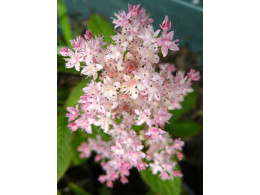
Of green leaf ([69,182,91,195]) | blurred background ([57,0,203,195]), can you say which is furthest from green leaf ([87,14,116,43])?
green leaf ([69,182,91,195])

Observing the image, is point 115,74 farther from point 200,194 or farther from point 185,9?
point 200,194

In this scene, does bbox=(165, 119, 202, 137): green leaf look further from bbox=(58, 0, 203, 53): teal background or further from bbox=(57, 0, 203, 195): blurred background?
bbox=(58, 0, 203, 53): teal background

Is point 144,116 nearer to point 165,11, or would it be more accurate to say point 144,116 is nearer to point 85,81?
point 85,81

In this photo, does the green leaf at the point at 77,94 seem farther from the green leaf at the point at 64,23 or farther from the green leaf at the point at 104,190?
→ the green leaf at the point at 104,190

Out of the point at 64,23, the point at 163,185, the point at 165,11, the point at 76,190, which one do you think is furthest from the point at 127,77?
the point at 76,190

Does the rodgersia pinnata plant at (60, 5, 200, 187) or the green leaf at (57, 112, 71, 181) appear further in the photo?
the green leaf at (57, 112, 71, 181)

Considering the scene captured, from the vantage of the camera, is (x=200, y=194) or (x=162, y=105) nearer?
(x=162, y=105)
